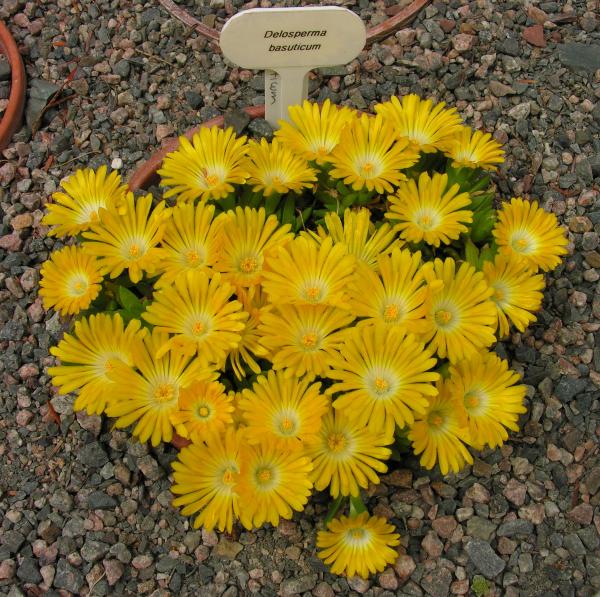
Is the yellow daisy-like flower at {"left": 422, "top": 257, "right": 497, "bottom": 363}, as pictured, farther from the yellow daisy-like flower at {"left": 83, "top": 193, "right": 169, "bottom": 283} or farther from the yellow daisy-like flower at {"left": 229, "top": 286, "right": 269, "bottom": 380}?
the yellow daisy-like flower at {"left": 83, "top": 193, "right": 169, "bottom": 283}

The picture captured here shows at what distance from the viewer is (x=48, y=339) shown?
1755 millimetres

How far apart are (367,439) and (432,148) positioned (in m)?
0.63

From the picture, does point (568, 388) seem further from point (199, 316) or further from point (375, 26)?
point (375, 26)

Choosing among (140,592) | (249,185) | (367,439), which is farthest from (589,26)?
(140,592)

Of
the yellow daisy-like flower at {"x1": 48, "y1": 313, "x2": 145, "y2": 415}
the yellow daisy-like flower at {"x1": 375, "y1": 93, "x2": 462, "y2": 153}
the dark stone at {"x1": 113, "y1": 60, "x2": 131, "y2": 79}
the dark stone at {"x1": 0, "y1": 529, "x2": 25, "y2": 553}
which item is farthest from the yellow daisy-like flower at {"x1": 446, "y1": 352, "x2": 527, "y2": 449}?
the dark stone at {"x1": 113, "y1": 60, "x2": 131, "y2": 79}

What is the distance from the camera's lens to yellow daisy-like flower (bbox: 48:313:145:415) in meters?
1.31

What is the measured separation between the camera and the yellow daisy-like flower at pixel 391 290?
4.07 feet

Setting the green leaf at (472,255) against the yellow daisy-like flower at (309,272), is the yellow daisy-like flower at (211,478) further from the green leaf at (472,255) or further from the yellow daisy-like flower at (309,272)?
the green leaf at (472,255)

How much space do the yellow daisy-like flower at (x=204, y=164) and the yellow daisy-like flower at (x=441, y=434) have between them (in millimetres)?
576

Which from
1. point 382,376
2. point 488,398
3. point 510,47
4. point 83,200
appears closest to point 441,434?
point 488,398

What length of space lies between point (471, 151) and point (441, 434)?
0.63 m

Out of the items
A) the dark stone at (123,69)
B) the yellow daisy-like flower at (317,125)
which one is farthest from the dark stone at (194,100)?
the yellow daisy-like flower at (317,125)

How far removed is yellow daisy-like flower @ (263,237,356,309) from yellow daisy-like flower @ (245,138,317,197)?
0.84 ft

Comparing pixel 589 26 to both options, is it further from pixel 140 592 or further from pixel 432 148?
pixel 140 592
